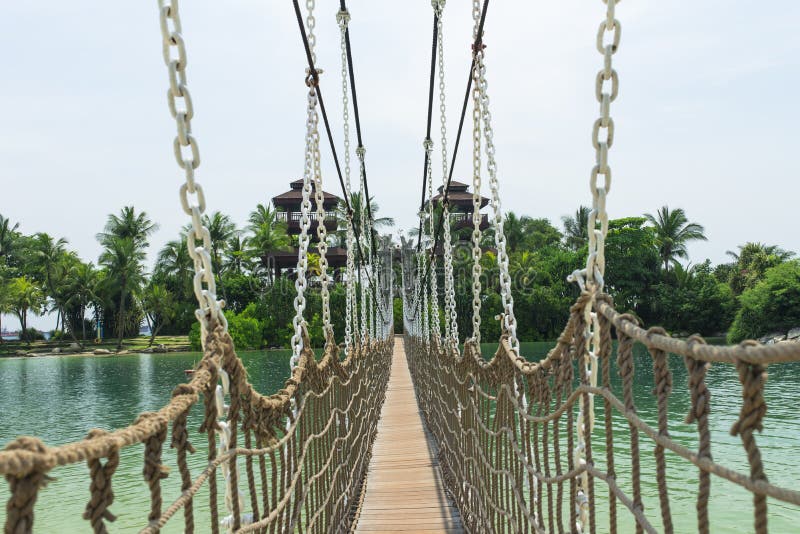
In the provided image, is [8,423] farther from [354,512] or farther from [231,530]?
[231,530]

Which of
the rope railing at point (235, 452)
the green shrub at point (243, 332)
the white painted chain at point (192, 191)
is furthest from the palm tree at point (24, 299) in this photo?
the white painted chain at point (192, 191)

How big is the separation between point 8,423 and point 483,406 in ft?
38.2

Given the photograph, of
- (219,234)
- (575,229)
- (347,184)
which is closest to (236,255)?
(219,234)

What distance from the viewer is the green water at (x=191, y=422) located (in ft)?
20.1

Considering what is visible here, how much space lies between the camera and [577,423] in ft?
4.77

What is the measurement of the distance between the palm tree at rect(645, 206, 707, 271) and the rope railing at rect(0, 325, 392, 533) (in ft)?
96.0

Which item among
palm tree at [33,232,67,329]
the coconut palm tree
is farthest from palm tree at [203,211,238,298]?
palm tree at [33,232,67,329]

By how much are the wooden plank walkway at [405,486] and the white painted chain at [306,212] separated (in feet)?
3.06

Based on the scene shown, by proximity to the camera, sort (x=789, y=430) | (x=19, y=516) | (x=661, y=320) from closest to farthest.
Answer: (x=19, y=516) < (x=789, y=430) < (x=661, y=320)

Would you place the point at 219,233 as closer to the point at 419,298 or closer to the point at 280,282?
the point at 280,282

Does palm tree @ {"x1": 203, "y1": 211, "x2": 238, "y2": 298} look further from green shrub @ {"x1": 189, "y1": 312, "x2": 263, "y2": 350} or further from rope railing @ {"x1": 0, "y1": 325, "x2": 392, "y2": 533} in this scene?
rope railing @ {"x1": 0, "y1": 325, "x2": 392, "y2": 533}

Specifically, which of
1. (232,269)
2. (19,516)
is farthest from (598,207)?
(232,269)

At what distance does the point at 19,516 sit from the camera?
0.64m

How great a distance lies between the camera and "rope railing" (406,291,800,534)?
27.3 inches
